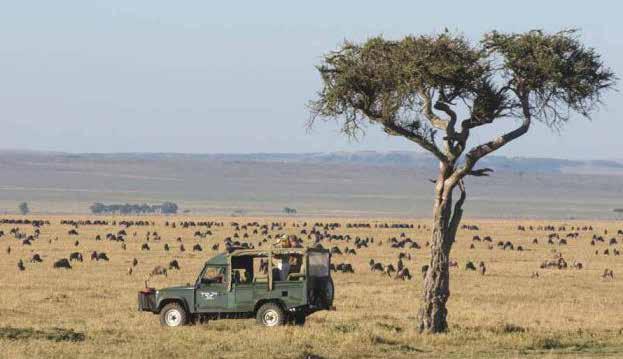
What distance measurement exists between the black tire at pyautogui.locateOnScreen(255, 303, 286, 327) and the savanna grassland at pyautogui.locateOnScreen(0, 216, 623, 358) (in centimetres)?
17

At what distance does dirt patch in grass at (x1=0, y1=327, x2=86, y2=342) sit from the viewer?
72.5ft

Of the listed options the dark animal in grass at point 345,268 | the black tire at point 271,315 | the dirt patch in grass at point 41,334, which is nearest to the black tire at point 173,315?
the black tire at point 271,315

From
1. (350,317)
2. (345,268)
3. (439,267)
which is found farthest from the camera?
(345,268)

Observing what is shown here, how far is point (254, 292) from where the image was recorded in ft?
79.6

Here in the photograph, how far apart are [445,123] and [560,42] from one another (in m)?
2.38

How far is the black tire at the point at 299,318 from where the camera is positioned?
24.3 m

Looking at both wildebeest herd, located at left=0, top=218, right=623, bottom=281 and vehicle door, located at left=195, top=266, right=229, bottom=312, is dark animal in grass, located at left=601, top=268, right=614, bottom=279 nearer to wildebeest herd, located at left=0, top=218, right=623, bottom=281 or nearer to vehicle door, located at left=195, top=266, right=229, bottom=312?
wildebeest herd, located at left=0, top=218, right=623, bottom=281

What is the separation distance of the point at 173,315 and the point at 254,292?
5.24ft

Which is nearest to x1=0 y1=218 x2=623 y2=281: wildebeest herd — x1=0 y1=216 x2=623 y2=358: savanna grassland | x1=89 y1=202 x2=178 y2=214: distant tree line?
x1=0 y1=216 x2=623 y2=358: savanna grassland

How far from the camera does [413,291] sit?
34.3 metres

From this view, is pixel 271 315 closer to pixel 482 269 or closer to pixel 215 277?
pixel 215 277

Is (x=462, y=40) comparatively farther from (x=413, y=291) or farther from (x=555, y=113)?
(x=413, y=291)

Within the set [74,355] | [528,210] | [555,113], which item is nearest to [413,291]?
[555,113]

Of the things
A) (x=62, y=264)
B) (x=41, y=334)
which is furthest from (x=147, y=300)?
(x=62, y=264)
